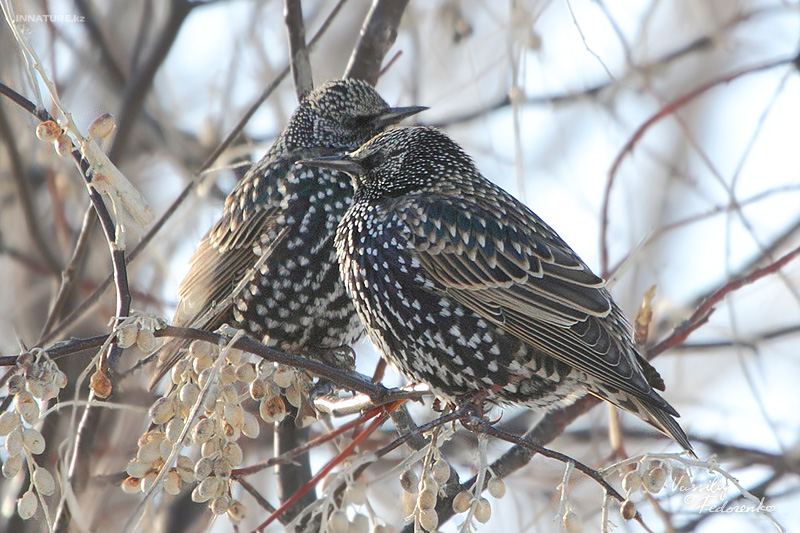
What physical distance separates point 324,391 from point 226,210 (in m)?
1.15

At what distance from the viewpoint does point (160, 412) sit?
2.30 meters

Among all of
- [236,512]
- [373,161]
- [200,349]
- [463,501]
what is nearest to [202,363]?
[200,349]

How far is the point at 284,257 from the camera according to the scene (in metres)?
4.02

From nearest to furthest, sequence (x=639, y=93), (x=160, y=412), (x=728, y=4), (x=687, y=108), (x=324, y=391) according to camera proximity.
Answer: (x=160, y=412) → (x=324, y=391) → (x=639, y=93) → (x=728, y=4) → (x=687, y=108)

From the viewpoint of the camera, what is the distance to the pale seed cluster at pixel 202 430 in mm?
2273

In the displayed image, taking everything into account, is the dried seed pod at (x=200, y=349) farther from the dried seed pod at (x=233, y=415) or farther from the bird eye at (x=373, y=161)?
the bird eye at (x=373, y=161)

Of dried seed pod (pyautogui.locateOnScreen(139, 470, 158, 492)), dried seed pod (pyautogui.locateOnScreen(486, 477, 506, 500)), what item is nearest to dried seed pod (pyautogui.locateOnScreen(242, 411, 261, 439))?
dried seed pod (pyautogui.locateOnScreen(139, 470, 158, 492))

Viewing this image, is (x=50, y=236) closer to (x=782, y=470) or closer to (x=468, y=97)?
(x=468, y=97)

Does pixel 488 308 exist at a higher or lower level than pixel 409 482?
higher

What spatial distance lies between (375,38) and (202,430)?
246 cm

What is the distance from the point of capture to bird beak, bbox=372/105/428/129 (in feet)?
14.4

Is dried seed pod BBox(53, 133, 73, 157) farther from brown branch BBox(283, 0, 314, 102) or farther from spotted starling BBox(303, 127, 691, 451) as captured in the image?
brown branch BBox(283, 0, 314, 102)

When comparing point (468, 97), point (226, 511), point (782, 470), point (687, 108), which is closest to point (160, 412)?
point (226, 511)

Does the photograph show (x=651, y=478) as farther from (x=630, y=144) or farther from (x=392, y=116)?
(x=392, y=116)
